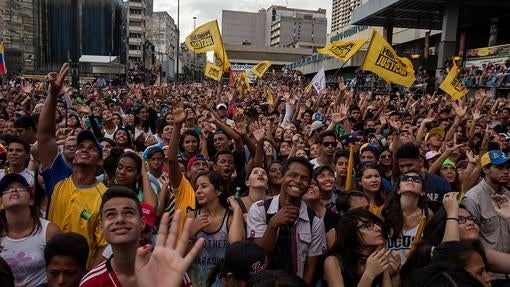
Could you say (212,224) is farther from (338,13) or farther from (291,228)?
(338,13)

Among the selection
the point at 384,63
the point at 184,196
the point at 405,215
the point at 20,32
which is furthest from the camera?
the point at 20,32

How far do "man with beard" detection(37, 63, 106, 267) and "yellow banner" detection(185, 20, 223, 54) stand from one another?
8661 mm

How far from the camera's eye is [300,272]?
10.7 ft

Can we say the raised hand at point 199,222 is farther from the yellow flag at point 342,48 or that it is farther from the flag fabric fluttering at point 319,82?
the flag fabric fluttering at point 319,82

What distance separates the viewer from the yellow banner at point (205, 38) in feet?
42.1

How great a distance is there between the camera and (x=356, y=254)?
2.99m

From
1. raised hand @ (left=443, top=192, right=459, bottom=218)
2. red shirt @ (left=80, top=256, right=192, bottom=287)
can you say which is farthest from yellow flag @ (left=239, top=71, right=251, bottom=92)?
red shirt @ (left=80, top=256, right=192, bottom=287)

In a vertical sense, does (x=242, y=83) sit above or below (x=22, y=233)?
above

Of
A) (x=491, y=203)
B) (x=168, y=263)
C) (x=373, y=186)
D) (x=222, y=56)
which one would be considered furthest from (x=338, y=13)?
(x=168, y=263)

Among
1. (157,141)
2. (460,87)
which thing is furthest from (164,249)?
(460,87)

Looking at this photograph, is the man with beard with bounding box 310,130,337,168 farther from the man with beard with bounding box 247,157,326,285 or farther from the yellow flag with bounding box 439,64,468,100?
the yellow flag with bounding box 439,64,468,100

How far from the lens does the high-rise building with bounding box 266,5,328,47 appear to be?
148 meters

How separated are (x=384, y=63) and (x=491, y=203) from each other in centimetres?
715

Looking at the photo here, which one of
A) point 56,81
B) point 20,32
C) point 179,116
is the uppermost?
point 20,32
